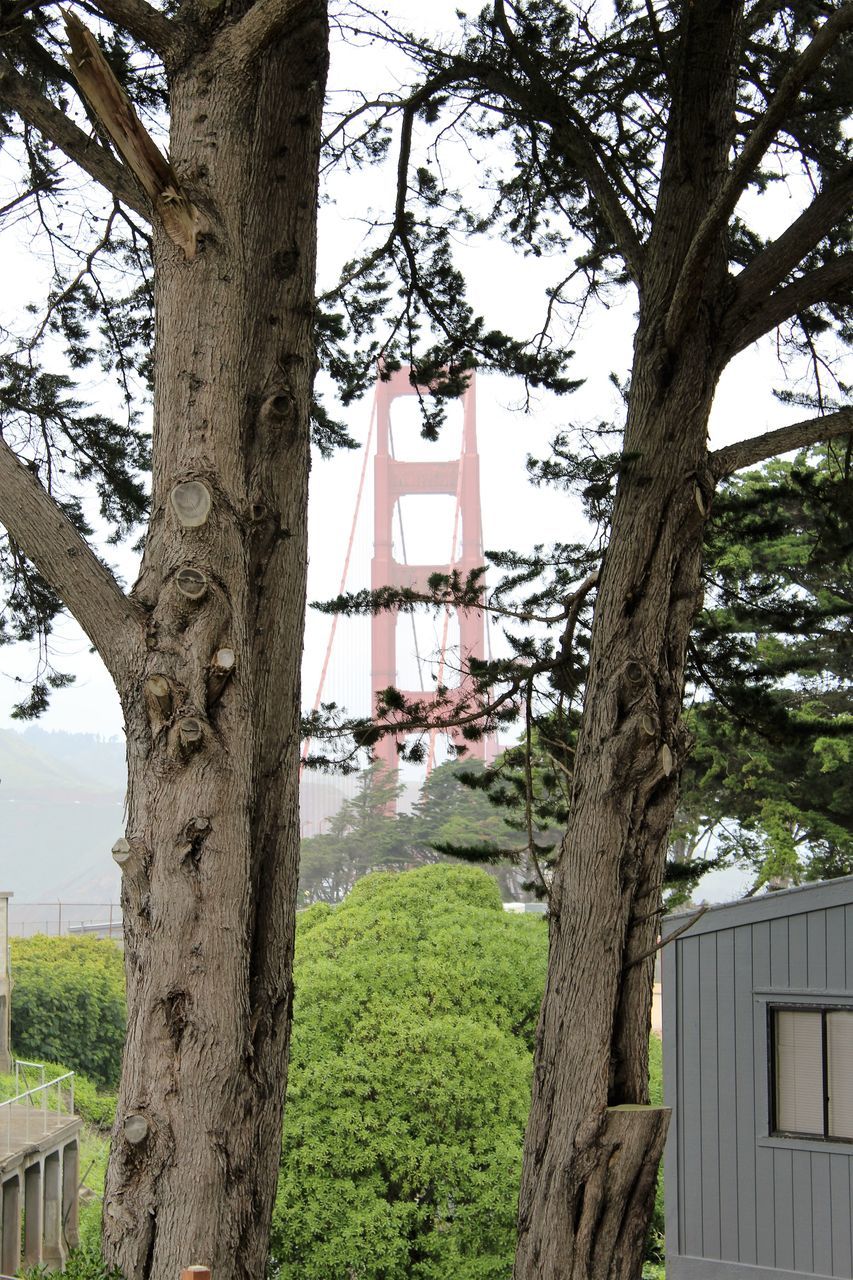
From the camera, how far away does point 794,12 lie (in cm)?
411

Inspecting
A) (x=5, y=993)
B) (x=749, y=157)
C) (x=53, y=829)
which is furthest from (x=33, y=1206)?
(x=53, y=829)

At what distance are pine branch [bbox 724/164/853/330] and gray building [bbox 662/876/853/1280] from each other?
2.82 metres

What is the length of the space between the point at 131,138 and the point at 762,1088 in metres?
5.08

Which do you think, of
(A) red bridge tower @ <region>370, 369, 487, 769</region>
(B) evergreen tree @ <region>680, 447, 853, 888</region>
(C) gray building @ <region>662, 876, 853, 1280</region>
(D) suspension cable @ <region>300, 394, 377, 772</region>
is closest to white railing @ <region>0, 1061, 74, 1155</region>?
(C) gray building @ <region>662, 876, 853, 1280</region>

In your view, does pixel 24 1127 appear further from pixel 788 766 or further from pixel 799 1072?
pixel 799 1072

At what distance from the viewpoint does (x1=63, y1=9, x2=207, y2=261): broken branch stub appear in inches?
87.2

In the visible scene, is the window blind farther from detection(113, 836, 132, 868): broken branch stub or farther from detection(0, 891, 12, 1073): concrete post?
detection(0, 891, 12, 1073): concrete post

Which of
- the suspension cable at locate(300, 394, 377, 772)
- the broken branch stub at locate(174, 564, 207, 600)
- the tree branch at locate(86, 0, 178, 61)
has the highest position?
the suspension cable at locate(300, 394, 377, 772)

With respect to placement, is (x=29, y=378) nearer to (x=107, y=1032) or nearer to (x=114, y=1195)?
(x=114, y=1195)

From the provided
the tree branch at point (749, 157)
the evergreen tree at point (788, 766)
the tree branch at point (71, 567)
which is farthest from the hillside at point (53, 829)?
the tree branch at point (71, 567)

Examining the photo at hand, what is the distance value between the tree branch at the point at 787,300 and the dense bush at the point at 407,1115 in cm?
570

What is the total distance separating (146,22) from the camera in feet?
8.98

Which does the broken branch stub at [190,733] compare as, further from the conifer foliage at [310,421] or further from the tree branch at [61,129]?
the tree branch at [61,129]

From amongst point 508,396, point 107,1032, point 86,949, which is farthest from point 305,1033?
point 86,949
